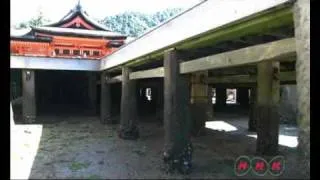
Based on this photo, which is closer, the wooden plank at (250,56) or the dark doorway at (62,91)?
the wooden plank at (250,56)

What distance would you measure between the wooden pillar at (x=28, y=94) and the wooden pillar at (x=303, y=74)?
44.0 feet

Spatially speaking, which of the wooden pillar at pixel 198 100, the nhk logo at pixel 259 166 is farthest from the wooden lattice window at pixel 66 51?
the nhk logo at pixel 259 166

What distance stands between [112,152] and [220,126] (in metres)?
7.13

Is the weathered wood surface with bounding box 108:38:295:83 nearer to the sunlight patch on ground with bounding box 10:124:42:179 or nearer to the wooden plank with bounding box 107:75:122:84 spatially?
the sunlight patch on ground with bounding box 10:124:42:179

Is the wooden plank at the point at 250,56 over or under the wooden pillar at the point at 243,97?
over

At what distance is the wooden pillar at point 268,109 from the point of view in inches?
372

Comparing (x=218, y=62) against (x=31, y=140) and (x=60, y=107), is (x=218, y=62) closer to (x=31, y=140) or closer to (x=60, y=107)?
(x=31, y=140)

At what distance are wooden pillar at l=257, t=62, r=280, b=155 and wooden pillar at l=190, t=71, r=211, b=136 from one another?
3.10m

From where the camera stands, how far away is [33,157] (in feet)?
29.9

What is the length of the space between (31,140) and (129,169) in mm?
4974

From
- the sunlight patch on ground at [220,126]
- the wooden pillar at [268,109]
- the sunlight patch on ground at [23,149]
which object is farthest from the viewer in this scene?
the sunlight patch on ground at [220,126]

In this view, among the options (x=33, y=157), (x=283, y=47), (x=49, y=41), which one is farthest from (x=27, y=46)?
(x=283, y=47)

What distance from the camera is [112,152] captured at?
33.3 ft

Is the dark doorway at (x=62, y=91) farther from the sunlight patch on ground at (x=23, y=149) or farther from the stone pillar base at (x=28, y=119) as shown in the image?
the sunlight patch on ground at (x=23, y=149)
